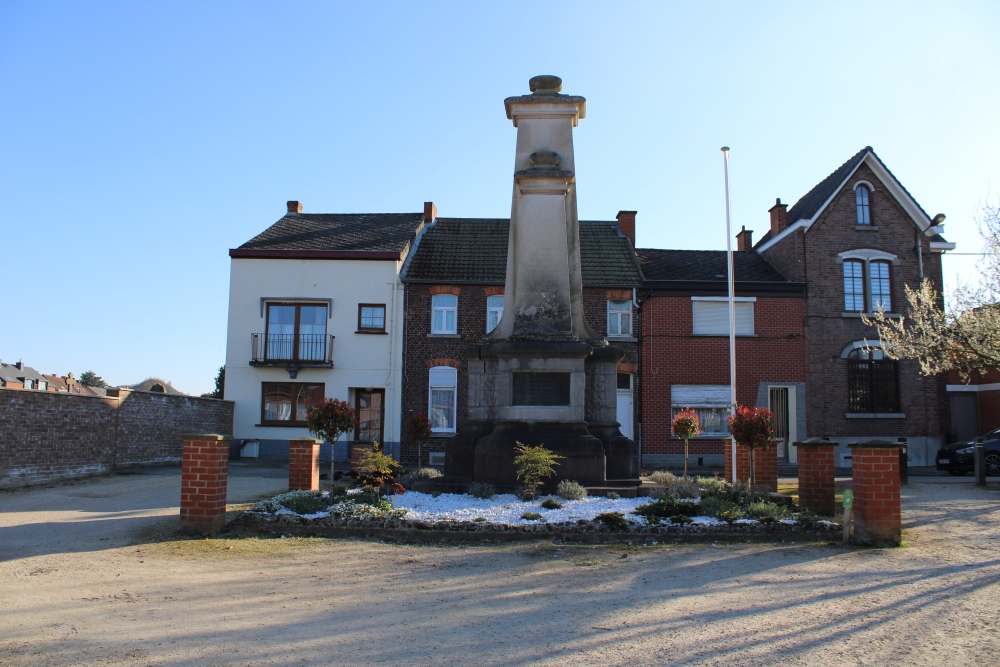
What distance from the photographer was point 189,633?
5.00 metres

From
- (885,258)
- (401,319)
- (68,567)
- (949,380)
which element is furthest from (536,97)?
(949,380)

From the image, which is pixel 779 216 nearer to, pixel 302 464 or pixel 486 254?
pixel 486 254

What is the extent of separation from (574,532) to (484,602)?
284cm

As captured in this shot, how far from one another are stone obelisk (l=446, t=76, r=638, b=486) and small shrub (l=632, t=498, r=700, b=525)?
1667 millimetres

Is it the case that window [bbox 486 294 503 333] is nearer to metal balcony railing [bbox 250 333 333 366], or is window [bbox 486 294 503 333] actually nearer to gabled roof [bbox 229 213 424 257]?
gabled roof [bbox 229 213 424 257]

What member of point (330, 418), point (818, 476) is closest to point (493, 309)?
point (330, 418)

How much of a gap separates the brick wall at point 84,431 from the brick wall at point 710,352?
14.0 metres

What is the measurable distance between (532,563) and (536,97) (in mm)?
8151

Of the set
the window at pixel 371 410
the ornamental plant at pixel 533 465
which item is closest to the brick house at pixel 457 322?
the window at pixel 371 410

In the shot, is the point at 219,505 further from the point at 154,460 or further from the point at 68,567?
the point at 154,460

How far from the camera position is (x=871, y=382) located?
24.6 metres

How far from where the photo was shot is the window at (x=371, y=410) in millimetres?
25234

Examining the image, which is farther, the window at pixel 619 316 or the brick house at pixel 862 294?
the window at pixel 619 316

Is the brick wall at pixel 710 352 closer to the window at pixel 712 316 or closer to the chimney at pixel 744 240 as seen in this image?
the window at pixel 712 316
